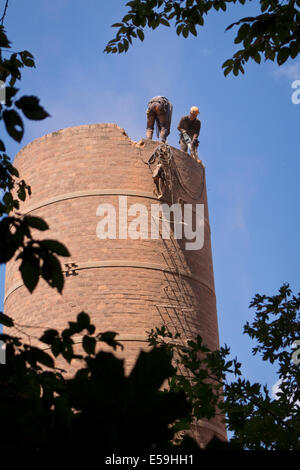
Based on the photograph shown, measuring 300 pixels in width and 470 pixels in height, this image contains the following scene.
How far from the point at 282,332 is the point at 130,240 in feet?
24.0

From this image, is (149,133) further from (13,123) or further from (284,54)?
(13,123)

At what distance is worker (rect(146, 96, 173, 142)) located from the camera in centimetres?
1623

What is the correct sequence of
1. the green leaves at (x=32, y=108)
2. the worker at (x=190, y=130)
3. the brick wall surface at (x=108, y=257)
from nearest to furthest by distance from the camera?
the green leaves at (x=32, y=108), the brick wall surface at (x=108, y=257), the worker at (x=190, y=130)

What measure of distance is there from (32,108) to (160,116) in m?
14.7

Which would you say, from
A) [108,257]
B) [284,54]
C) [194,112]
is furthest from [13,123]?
[194,112]

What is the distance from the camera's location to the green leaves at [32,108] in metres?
2.04

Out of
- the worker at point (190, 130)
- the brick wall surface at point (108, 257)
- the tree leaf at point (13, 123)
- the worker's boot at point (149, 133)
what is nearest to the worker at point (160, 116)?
the worker's boot at point (149, 133)

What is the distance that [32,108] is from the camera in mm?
2045

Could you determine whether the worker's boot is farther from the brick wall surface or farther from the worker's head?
the worker's head

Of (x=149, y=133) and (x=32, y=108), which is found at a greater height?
(x=149, y=133)

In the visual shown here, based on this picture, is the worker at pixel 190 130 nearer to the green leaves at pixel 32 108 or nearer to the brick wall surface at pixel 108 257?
the brick wall surface at pixel 108 257

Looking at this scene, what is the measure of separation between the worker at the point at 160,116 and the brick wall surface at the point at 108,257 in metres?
0.86

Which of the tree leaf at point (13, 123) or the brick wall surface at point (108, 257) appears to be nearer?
the tree leaf at point (13, 123)

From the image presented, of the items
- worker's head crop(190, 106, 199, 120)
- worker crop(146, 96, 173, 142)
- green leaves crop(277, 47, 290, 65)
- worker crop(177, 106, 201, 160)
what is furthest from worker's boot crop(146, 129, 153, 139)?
green leaves crop(277, 47, 290, 65)
